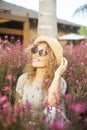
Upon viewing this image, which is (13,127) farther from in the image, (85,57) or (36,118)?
(85,57)

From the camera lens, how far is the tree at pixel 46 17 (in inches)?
416

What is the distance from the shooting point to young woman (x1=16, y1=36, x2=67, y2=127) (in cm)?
480

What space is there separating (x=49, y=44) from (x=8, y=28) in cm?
1521

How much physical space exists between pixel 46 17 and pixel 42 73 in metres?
5.82

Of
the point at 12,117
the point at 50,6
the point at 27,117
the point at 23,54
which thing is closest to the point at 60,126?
the point at 12,117

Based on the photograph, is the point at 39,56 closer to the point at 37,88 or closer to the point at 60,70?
the point at 60,70

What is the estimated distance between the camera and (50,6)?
1063 cm

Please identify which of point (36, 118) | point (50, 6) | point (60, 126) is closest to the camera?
point (60, 126)

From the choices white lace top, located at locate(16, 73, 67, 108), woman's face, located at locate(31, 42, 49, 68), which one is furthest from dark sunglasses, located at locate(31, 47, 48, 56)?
white lace top, located at locate(16, 73, 67, 108)

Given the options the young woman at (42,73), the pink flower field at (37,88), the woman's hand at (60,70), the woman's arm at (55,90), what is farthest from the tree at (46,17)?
the woman's arm at (55,90)

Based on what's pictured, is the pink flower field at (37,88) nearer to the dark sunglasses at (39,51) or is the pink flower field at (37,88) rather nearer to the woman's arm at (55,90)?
the woman's arm at (55,90)

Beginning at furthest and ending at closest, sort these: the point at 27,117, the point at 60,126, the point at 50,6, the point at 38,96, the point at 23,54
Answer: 1. the point at 50,6
2. the point at 23,54
3. the point at 38,96
4. the point at 27,117
5. the point at 60,126

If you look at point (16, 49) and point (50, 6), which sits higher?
point (50, 6)

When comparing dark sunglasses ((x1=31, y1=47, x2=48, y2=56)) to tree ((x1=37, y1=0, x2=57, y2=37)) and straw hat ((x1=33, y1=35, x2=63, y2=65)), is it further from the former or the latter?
tree ((x1=37, y1=0, x2=57, y2=37))
